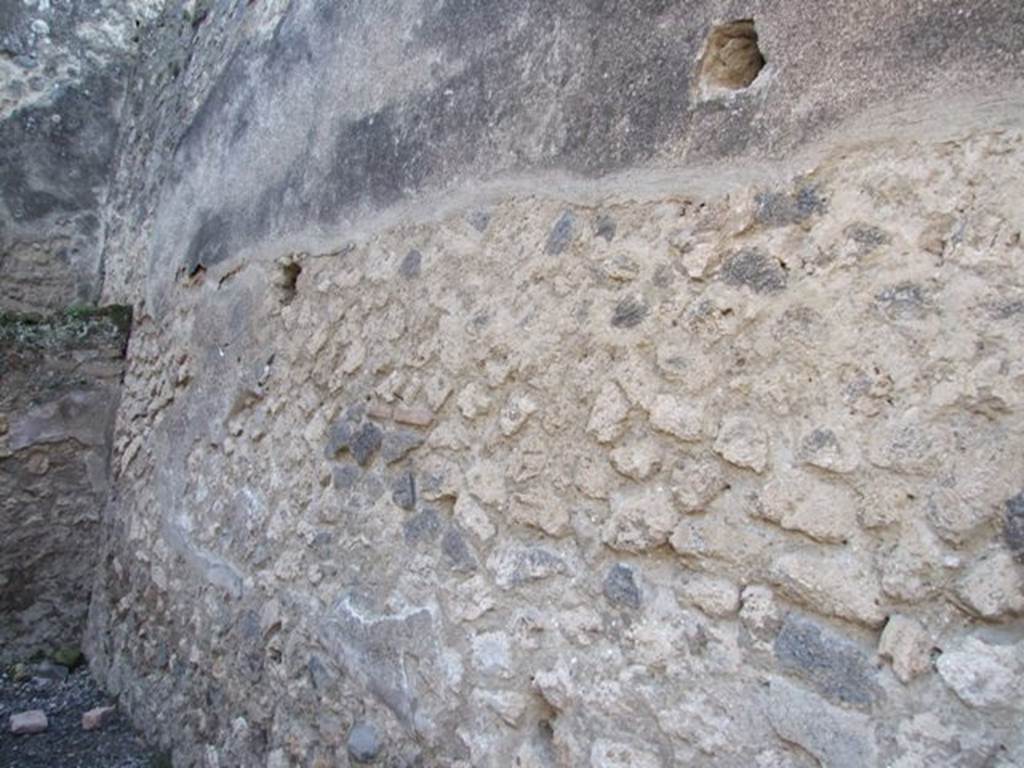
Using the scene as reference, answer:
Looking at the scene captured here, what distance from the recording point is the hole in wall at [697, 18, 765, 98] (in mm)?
1620

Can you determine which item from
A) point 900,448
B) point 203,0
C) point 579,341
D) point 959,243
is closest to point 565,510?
point 579,341

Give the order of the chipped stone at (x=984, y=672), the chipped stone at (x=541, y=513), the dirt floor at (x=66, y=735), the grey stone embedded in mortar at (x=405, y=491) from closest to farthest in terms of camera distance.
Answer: the chipped stone at (x=984, y=672), the chipped stone at (x=541, y=513), the grey stone embedded in mortar at (x=405, y=491), the dirt floor at (x=66, y=735)

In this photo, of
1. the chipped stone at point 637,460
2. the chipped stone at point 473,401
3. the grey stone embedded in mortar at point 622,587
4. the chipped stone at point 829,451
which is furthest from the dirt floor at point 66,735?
the chipped stone at point 829,451

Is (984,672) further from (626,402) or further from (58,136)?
(58,136)

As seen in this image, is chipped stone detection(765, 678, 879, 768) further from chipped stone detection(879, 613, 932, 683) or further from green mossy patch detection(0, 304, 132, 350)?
green mossy patch detection(0, 304, 132, 350)

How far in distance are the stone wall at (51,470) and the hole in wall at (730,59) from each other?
10.7ft

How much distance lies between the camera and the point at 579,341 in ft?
5.91

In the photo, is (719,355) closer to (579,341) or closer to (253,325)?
(579,341)

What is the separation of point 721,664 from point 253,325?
6.87ft

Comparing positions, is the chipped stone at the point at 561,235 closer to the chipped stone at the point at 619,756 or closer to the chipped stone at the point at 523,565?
the chipped stone at the point at 523,565

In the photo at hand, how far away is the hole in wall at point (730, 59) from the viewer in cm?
162

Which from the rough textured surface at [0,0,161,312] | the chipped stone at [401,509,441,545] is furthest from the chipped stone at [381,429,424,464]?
the rough textured surface at [0,0,161,312]

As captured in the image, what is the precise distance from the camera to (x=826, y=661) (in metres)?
1.34

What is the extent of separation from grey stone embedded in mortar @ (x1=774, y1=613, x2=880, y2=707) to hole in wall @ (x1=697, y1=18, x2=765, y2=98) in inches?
35.9
